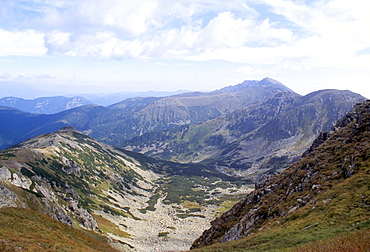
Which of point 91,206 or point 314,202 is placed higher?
point 314,202

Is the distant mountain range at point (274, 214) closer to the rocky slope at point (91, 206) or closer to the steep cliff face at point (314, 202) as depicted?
the steep cliff face at point (314, 202)

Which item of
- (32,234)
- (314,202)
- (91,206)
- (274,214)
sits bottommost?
(91,206)

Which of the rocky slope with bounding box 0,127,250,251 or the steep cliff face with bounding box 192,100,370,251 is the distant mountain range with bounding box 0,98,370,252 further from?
the rocky slope with bounding box 0,127,250,251

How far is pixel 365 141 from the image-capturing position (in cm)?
5159

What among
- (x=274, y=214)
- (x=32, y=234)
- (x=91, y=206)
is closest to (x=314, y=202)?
(x=274, y=214)

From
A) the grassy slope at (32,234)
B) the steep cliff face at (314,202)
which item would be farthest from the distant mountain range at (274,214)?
the grassy slope at (32,234)

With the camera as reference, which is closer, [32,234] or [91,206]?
[32,234]

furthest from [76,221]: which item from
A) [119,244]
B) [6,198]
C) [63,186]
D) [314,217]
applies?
[314,217]

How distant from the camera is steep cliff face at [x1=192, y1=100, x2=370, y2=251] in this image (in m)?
31.3

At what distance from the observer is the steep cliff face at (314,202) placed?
31256mm

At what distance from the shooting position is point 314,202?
41406 mm

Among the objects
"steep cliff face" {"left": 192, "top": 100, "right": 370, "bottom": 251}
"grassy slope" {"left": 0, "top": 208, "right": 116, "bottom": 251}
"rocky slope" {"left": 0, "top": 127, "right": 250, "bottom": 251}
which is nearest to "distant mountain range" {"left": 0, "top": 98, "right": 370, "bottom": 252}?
"steep cliff face" {"left": 192, "top": 100, "right": 370, "bottom": 251}

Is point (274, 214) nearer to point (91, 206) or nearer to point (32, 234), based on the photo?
point (32, 234)

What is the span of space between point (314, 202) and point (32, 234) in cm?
4670
